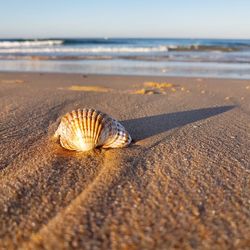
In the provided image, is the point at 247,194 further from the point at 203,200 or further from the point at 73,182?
the point at 73,182

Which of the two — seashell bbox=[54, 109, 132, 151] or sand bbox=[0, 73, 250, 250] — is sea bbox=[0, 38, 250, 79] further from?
seashell bbox=[54, 109, 132, 151]

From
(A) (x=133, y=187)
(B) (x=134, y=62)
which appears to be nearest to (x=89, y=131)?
(A) (x=133, y=187)

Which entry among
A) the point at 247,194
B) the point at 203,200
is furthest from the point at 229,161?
the point at 203,200

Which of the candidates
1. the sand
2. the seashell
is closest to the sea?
the sand

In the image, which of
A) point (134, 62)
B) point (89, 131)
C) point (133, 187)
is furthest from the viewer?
point (134, 62)

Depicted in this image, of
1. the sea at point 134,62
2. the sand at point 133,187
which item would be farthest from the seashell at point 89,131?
the sea at point 134,62

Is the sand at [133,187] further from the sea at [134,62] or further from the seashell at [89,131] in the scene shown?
the sea at [134,62]

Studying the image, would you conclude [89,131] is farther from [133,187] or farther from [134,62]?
[134,62]
